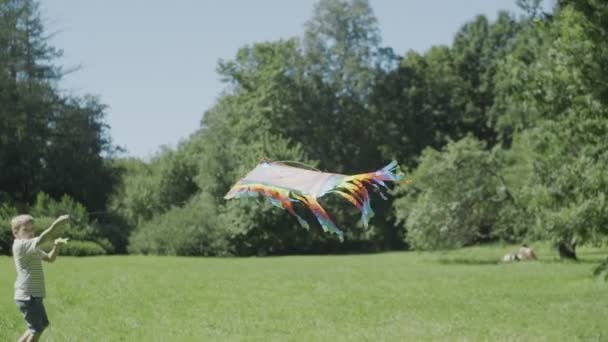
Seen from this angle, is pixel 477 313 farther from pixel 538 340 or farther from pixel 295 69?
pixel 295 69

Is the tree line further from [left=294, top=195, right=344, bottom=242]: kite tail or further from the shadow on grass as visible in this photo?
[left=294, top=195, right=344, bottom=242]: kite tail

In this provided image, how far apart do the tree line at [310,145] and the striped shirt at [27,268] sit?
13740 mm

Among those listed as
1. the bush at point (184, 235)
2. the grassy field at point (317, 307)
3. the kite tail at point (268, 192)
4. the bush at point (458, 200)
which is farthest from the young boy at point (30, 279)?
the bush at point (184, 235)

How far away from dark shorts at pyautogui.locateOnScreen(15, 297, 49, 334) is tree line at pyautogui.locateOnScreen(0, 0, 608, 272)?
13.8m

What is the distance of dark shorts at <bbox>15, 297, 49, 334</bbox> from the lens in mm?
9633

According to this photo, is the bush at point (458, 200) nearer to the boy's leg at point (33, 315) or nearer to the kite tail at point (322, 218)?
the boy's leg at point (33, 315)

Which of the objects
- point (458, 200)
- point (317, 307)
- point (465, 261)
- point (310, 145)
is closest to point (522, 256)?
point (465, 261)

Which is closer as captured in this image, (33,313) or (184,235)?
(33,313)

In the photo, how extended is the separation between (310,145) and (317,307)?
133 feet

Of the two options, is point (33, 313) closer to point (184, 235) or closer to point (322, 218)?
point (322, 218)

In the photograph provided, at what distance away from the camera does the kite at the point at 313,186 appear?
8195 millimetres

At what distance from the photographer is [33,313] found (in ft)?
31.7

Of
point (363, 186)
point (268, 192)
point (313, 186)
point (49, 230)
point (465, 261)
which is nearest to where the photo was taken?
point (363, 186)

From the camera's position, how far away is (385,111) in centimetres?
5869
